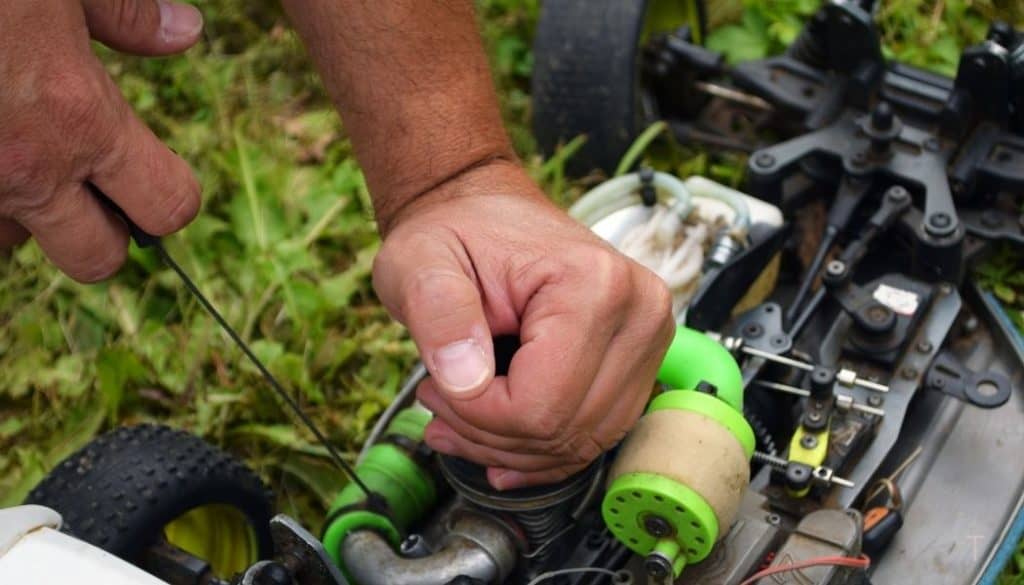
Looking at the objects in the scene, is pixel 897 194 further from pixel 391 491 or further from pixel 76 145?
pixel 76 145

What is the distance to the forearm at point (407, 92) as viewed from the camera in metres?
1.99

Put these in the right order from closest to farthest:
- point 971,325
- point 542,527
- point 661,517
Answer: point 661,517 → point 542,527 → point 971,325

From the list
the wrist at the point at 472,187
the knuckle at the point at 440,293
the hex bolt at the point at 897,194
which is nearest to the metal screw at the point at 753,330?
the hex bolt at the point at 897,194

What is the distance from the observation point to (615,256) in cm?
169

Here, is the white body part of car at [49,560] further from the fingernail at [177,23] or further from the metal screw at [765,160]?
the metal screw at [765,160]

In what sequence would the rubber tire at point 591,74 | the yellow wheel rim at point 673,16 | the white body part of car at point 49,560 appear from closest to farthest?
the white body part of car at point 49,560 < the rubber tire at point 591,74 < the yellow wheel rim at point 673,16

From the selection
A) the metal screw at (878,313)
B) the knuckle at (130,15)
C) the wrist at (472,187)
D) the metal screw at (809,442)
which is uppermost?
the knuckle at (130,15)

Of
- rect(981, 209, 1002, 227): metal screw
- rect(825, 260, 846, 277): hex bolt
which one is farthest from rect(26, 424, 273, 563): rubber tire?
rect(981, 209, 1002, 227): metal screw

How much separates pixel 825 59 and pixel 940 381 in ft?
2.80

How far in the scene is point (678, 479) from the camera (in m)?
1.67

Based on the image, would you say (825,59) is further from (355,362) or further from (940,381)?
(355,362)

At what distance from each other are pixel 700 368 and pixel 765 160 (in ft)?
2.59

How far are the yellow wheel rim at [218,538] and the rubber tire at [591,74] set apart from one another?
4.15ft

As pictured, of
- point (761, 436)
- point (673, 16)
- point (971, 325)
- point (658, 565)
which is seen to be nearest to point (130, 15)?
point (658, 565)
